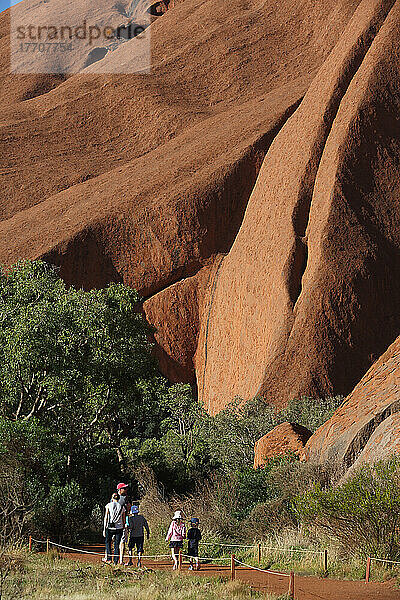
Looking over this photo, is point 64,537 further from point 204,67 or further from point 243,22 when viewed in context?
point 243,22

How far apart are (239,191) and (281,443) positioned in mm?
23614

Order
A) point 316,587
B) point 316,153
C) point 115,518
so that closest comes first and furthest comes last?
point 316,587 < point 115,518 < point 316,153

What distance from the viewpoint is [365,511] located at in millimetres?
12047

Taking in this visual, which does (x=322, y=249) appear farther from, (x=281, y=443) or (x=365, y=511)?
(x=365, y=511)

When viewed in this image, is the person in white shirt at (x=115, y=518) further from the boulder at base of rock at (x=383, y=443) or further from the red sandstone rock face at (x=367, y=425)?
the red sandstone rock face at (x=367, y=425)

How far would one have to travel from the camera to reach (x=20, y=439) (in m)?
17.3

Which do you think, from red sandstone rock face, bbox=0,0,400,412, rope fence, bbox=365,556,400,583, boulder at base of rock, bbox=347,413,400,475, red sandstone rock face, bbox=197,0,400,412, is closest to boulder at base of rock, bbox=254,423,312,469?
boulder at base of rock, bbox=347,413,400,475

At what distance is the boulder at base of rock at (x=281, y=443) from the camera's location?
19.0 m

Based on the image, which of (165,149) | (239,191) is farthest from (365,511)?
(165,149)

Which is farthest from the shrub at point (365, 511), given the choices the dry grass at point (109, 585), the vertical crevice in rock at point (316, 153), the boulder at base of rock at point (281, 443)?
the vertical crevice in rock at point (316, 153)

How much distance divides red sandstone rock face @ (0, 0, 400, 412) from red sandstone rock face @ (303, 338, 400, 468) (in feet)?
35.2

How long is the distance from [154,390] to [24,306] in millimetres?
4222

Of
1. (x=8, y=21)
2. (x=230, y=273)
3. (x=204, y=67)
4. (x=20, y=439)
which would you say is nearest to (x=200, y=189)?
(x=230, y=273)

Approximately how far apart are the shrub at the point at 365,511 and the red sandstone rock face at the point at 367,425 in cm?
162
